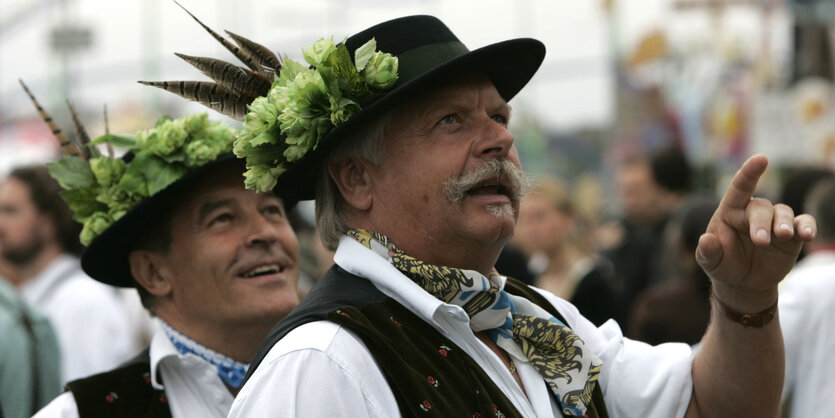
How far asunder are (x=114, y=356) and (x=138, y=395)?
2.71 m

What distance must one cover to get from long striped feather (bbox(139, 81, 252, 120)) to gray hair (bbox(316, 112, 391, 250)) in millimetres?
306

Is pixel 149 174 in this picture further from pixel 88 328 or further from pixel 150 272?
pixel 88 328


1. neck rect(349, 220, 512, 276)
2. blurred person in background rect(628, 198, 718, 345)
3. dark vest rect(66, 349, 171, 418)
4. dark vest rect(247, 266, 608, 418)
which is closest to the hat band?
neck rect(349, 220, 512, 276)

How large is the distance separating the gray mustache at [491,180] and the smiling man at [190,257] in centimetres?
106

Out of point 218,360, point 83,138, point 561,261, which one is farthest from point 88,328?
point 561,261

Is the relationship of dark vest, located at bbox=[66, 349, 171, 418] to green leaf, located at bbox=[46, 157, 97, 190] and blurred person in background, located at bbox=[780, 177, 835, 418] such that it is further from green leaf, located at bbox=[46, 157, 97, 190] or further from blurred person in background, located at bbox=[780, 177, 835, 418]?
blurred person in background, located at bbox=[780, 177, 835, 418]

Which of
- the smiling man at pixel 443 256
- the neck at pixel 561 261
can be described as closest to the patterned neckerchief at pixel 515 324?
the smiling man at pixel 443 256

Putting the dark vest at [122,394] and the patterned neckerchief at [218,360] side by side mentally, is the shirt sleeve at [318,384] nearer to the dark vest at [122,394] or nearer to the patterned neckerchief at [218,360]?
the dark vest at [122,394]

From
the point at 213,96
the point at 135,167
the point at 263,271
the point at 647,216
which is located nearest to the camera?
the point at 213,96

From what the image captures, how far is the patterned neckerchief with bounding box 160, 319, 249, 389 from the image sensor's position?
352 centimetres

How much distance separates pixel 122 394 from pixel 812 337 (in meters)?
2.88

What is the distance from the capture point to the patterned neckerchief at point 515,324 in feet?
8.67

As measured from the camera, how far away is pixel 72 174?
378 centimetres

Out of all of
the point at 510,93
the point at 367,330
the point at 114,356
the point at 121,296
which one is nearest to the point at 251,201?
the point at 510,93
